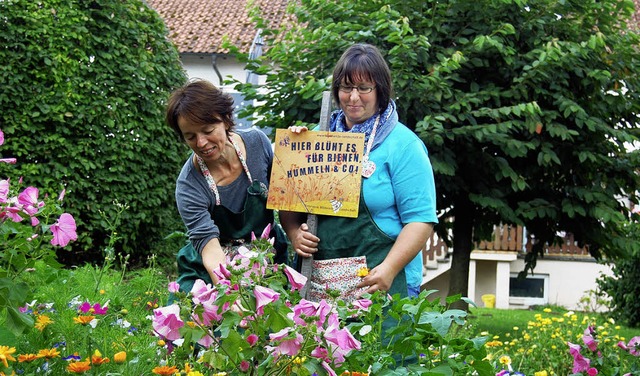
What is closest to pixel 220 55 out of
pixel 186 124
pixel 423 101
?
pixel 423 101

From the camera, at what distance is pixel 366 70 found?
10.0ft

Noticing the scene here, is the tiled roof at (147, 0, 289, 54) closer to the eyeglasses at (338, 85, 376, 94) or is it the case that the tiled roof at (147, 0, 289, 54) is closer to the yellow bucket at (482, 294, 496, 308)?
the yellow bucket at (482, 294, 496, 308)

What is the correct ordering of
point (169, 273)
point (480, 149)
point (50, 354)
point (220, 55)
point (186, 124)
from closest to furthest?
point (50, 354) → point (186, 124) → point (169, 273) → point (480, 149) → point (220, 55)

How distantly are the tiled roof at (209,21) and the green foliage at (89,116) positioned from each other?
14.6m

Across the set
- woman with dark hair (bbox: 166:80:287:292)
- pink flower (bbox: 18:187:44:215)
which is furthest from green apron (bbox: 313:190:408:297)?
pink flower (bbox: 18:187:44:215)

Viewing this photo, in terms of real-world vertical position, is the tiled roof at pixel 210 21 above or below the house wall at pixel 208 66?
above

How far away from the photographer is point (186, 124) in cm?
292

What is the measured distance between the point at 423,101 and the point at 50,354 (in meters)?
5.97

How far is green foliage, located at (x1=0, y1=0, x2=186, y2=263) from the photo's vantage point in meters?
7.34

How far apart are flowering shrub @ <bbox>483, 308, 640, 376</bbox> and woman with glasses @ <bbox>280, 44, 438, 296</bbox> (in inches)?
25.9

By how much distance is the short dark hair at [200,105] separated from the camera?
9.53 ft

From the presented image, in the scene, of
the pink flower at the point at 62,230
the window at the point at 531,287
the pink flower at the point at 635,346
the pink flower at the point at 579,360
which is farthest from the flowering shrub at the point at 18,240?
the window at the point at 531,287

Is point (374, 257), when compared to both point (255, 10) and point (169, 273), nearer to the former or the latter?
point (169, 273)

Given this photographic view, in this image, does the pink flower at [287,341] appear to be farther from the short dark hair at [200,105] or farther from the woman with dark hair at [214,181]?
the short dark hair at [200,105]
